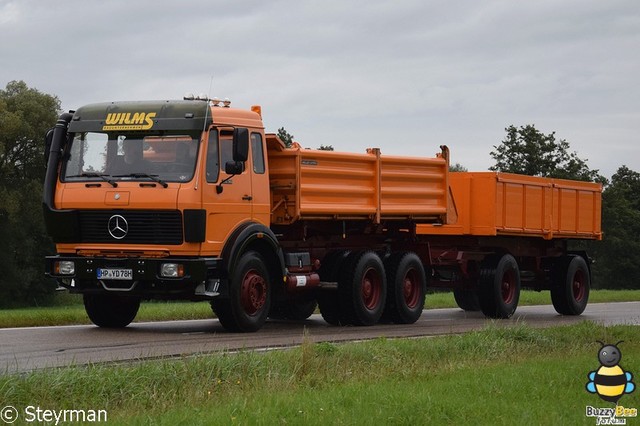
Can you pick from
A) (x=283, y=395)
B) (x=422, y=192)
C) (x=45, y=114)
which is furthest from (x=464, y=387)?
(x=45, y=114)

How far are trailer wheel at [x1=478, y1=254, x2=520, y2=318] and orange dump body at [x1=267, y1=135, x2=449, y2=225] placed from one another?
1783 mm

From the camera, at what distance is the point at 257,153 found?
18109 millimetres

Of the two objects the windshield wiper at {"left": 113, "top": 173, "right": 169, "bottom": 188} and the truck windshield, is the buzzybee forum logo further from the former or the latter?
the truck windshield

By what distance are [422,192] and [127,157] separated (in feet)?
21.9

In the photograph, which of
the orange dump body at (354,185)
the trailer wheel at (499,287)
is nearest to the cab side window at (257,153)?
the orange dump body at (354,185)

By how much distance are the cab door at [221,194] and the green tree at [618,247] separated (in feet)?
257

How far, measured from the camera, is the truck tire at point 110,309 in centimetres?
1809

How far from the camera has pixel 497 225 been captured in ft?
76.1

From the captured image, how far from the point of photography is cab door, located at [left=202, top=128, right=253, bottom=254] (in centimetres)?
1684

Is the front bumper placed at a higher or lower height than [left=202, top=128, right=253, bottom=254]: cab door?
lower

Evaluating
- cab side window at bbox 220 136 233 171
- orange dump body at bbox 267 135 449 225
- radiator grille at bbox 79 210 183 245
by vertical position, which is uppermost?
cab side window at bbox 220 136 233 171

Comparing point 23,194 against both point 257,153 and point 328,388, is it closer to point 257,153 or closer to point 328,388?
point 257,153

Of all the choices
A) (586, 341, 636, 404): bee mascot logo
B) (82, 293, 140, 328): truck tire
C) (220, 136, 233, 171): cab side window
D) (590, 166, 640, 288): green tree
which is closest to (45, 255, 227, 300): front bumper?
(82, 293, 140, 328): truck tire

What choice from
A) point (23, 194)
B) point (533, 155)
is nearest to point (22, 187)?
point (23, 194)
